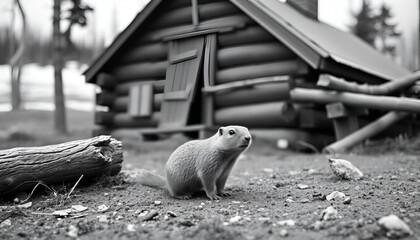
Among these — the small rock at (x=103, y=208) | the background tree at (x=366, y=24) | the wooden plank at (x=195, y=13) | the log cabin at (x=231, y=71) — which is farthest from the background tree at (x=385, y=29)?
the small rock at (x=103, y=208)

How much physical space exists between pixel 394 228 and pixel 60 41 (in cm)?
697

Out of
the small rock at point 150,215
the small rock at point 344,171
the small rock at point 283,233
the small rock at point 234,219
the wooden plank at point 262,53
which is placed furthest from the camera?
the wooden plank at point 262,53

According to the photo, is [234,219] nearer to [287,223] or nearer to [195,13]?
[287,223]

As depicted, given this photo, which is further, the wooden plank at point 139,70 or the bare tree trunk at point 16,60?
the bare tree trunk at point 16,60

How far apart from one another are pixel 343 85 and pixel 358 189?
3413 millimetres

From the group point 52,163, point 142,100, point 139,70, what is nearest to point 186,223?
point 52,163

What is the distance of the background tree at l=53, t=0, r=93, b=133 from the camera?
5.74m

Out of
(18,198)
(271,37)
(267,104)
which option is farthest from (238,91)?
(18,198)

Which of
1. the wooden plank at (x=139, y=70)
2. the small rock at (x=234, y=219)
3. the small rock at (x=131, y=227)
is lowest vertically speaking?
the small rock at (x=131, y=227)

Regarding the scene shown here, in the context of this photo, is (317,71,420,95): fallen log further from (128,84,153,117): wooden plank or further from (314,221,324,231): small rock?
(314,221,324,231): small rock

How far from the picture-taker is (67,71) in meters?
10.2

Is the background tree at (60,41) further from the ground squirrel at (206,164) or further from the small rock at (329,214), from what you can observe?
the small rock at (329,214)

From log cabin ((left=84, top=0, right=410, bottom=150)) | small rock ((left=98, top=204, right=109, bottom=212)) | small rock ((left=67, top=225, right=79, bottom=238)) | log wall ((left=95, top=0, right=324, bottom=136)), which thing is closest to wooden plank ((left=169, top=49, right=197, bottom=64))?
log cabin ((left=84, top=0, right=410, bottom=150))

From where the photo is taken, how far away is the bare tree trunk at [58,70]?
646cm
